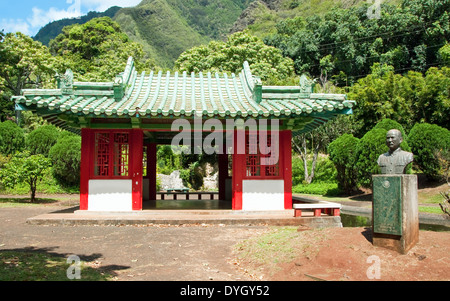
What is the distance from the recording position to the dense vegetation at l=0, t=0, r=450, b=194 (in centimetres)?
2022

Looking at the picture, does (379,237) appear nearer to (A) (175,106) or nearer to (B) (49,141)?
(A) (175,106)

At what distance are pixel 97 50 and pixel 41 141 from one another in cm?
2339

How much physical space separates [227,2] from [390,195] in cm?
10332

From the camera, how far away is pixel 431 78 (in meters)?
22.2

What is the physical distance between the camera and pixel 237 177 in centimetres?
1045

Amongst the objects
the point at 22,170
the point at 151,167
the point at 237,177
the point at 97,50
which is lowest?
the point at 237,177

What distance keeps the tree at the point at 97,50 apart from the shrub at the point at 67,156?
10.1m

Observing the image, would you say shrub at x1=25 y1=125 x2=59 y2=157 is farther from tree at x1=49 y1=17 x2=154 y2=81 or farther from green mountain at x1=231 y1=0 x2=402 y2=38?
green mountain at x1=231 y1=0 x2=402 y2=38

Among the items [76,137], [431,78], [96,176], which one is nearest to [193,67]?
[76,137]

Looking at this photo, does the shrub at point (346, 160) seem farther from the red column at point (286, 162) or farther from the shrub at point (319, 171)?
the red column at point (286, 162)

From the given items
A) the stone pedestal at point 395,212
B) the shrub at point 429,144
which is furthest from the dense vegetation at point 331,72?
the stone pedestal at point 395,212

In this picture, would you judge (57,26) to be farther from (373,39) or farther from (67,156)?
(67,156)

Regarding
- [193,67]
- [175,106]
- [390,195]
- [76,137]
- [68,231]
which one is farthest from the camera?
[193,67]

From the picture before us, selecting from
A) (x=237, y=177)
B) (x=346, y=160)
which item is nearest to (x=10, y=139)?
(x=237, y=177)
